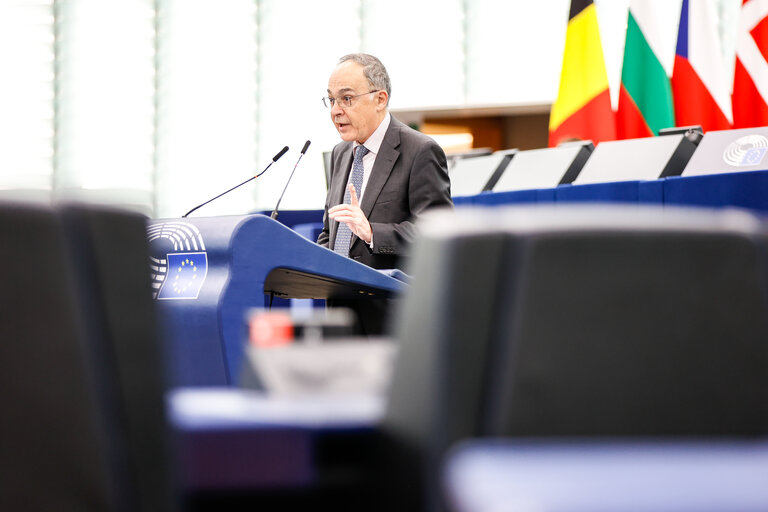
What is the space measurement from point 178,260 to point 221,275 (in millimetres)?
153

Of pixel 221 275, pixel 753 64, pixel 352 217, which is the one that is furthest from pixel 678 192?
pixel 221 275

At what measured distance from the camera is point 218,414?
2.28 feet

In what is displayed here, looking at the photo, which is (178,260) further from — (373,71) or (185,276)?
(373,71)

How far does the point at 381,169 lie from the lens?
8.69 feet

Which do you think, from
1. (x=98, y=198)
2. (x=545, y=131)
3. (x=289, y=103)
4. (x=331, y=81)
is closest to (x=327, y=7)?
(x=289, y=103)

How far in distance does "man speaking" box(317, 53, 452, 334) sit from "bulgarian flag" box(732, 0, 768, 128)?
10.2 feet

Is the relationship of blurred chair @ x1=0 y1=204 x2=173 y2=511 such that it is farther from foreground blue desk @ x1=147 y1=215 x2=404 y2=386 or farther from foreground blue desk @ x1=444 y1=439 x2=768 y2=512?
foreground blue desk @ x1=147 y1=215 x2=404 y2=386

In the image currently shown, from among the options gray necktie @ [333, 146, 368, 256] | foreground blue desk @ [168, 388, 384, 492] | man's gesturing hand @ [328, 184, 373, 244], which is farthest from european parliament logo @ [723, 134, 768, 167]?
foreground blue desk @ [168, 388, 384, 492]

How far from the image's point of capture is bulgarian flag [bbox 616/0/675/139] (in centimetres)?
556

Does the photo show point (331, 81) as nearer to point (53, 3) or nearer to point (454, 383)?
point (454, 383)

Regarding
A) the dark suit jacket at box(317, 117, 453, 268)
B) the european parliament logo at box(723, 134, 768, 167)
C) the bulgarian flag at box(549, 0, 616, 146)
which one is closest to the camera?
the dark suit jacket at box(317, 117, 453, 268)

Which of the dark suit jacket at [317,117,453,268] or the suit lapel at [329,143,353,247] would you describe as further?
the suit lapel at [329,143,353,247]

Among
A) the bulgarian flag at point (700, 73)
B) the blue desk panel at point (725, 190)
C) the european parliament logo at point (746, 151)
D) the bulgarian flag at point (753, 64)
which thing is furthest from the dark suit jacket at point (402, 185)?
the bulgarian flag at point (700, 73)

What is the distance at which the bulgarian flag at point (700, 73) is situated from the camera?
5391 mm
